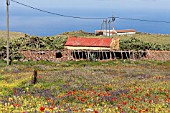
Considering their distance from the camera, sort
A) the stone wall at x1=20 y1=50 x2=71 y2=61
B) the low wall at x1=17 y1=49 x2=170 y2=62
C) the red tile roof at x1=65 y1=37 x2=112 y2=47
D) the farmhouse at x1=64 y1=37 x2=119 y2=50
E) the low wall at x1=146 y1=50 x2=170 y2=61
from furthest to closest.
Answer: the red tile roof at x1=65 y1=37 x2=112 y2=47 → the farmhouse at x1=64 y1=37 x2=119 y2=50 → the low wall at x1=146 y1=50 x2=170 y2=61 → the low wall at x1=17 y1=49 x2=170 y2=62 → the stone wall at x1=20 y1=50 x2=71 y2=61

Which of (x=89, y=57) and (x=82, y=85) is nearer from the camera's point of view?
(x=82, y=85)

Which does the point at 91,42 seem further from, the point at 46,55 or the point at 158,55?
the point at 158,55

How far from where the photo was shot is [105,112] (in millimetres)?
9180

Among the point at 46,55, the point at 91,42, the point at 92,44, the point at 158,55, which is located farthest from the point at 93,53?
the point at 158,55

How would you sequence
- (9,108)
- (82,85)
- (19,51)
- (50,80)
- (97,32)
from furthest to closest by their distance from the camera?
1. (97,32)
2. (19,51)
3. (50,80)
4. (82,85)
5. (9,108)

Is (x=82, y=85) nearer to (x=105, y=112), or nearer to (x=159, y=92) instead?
(x=159, y=92)

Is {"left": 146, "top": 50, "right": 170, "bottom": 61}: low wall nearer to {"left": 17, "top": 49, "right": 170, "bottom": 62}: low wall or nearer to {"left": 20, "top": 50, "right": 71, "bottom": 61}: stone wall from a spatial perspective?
{"left": 17, "top": 49, "right": 170, "bottom": 62}: low wall

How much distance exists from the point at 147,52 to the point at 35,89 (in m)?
47.3

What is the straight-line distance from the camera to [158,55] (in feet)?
216

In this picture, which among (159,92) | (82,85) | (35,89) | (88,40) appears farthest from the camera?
(88,40)

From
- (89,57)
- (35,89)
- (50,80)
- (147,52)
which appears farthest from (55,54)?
(35,89)

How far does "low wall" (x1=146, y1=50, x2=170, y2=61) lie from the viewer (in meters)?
64.9

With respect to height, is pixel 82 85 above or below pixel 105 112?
below

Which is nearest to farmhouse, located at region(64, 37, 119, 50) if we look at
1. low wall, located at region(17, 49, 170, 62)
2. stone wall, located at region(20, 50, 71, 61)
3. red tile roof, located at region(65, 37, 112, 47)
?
red tile roof, located at region(65, 37, 112, 47)
